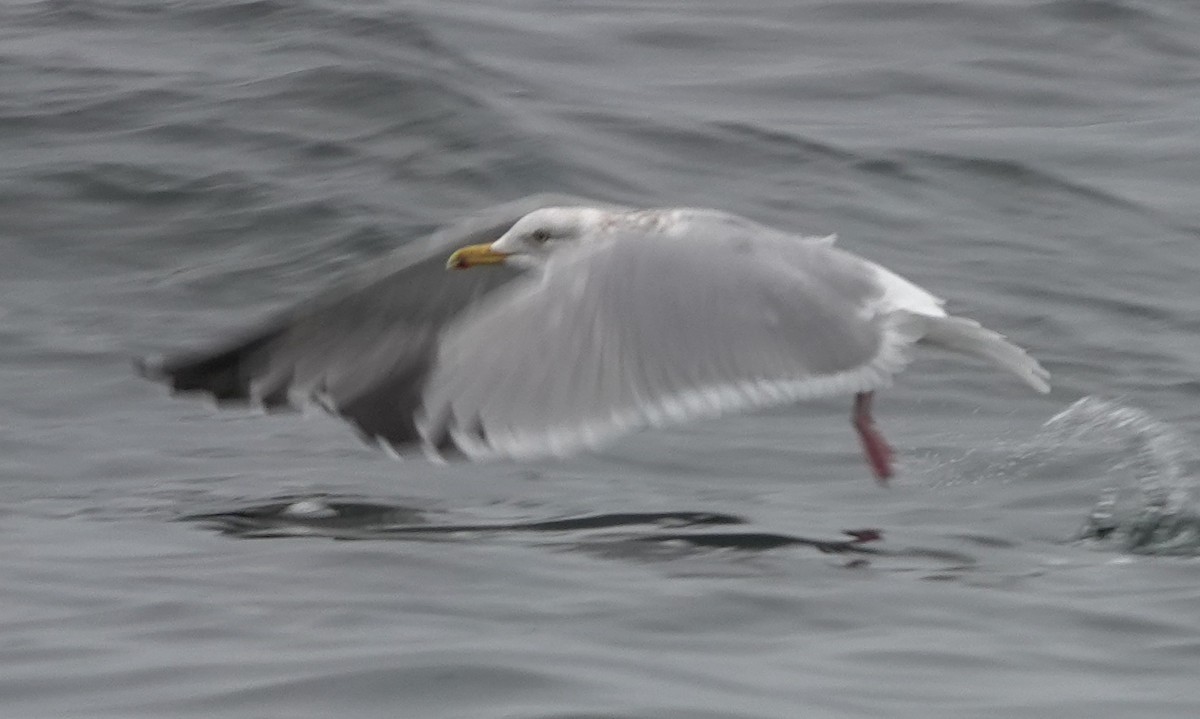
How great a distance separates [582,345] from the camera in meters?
5.30

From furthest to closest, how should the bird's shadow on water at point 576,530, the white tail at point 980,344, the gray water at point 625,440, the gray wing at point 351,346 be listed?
the gray wing at point 351,346 → the bird's shadow on water at point 576,530 → the white tail at point 980,344 → the gray water at point 625,440

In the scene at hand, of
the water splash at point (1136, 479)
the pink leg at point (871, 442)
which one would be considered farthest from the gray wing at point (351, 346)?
the water splash at point (1136, 479)

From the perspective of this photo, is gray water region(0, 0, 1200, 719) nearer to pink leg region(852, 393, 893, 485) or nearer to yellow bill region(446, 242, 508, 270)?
pink leg region(852, 393, 893, 485)

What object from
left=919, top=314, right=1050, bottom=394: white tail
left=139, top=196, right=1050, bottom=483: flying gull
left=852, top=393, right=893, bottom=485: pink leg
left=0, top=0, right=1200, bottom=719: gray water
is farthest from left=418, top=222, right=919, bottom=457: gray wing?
left=852, top=393, right=893, bottom=485: pink leg

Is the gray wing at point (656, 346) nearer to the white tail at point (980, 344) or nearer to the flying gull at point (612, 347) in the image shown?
the flying gull at point (612, 347)

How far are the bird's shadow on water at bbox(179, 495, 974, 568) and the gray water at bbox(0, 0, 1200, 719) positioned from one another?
2 cm

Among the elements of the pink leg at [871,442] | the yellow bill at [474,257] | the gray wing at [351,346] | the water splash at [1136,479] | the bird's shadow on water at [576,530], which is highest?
the yellow bill at [474,257]

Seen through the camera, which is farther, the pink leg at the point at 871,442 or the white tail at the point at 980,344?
the pink leg at the point at 871,442

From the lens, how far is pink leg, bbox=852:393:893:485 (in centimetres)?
605

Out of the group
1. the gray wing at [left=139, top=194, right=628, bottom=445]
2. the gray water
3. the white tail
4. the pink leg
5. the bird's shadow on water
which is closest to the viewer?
the gray water

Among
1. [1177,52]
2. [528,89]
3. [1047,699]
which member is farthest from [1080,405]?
[1177,52]

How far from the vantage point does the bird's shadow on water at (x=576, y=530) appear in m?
5.72

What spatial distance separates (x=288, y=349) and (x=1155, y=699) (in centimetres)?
251

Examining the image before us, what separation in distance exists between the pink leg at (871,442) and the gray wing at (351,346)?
0.96 m
